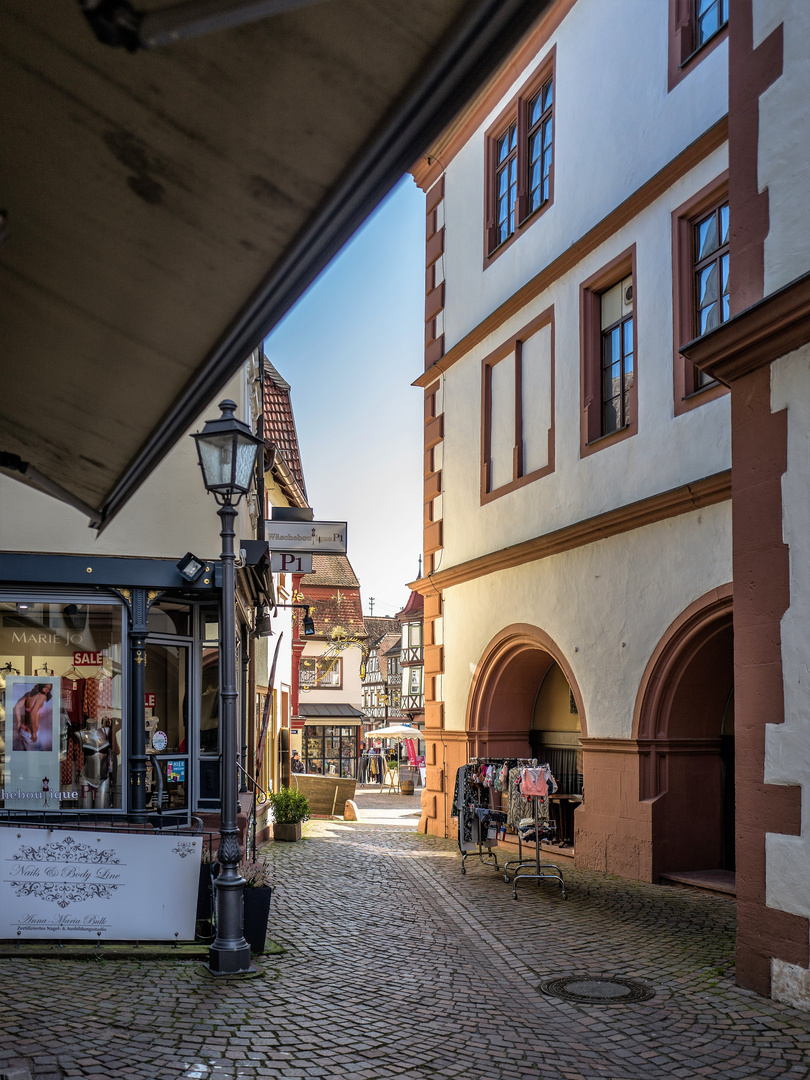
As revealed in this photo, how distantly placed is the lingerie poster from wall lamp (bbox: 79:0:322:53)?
11578mm

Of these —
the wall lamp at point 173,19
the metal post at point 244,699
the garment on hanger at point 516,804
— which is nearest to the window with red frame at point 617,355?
the garment on hanger at point 516,804

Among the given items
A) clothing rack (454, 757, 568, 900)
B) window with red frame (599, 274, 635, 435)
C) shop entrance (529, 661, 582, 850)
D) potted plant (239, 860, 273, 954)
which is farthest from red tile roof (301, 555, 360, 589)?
potted plant (239, 860, 273, 954)

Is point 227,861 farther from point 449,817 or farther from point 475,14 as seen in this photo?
point 449,817

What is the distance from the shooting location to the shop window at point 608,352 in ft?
45.6

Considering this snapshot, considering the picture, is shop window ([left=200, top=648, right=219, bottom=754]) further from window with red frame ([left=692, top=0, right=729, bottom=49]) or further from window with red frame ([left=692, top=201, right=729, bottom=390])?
window with red frame ([left=692, top=0, right=729, bottom=49])

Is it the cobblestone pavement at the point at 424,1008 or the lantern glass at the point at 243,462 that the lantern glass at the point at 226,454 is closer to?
the lantern glass at the point at 243,462

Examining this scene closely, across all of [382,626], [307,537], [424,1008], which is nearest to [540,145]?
[307,537]

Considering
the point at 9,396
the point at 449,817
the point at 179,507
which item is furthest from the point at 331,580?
the point at 9,396

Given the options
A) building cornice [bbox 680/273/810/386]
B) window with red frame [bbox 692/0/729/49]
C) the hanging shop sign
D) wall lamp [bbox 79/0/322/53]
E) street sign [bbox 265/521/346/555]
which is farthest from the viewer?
street sign [bbox 265/521/346/555]

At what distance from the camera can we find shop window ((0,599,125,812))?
1228 cm

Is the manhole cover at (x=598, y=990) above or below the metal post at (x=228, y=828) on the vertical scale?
below

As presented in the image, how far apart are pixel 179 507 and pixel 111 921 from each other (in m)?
5.57

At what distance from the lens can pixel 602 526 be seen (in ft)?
44.2

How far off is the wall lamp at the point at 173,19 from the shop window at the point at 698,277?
412 inches
